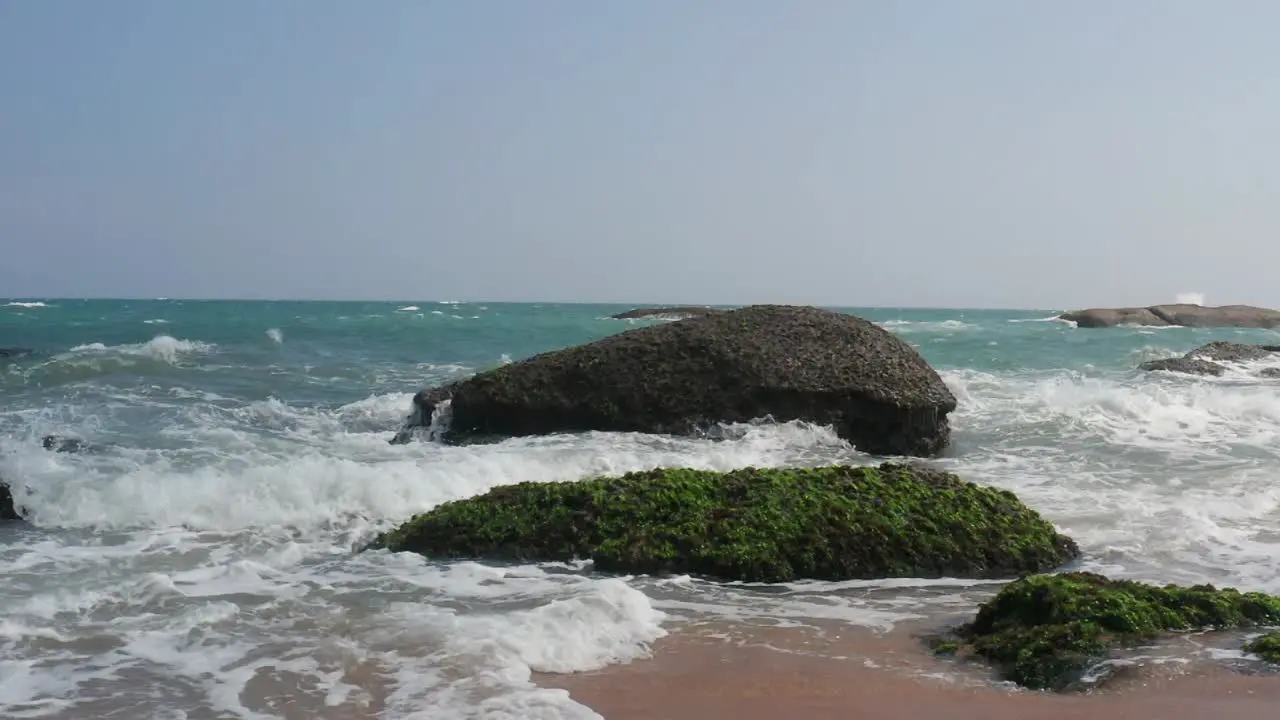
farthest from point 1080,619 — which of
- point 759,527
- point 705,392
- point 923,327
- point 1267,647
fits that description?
point 923,327

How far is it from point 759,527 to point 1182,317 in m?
53.5

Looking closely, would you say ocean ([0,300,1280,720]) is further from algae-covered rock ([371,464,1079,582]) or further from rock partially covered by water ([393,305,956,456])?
rock partially covered by water ([393,305,956,456])

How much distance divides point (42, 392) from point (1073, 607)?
17.0 m

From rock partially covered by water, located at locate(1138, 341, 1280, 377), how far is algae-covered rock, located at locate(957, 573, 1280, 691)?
18.7 m

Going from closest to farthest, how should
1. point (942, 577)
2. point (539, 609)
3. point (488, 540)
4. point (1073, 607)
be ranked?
point (1073, 607) < point (539, 609) < point (942, 577) < point (488, 540)

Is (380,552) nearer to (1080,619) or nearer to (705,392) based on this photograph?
(1080,619)

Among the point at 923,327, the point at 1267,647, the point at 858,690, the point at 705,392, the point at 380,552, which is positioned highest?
the point at 923,327

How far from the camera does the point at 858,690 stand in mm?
4238

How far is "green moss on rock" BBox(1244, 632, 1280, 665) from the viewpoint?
4.39 meters

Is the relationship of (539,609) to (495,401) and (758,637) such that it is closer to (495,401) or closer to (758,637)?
(758,637)

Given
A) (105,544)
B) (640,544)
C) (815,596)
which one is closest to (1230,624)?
(815,596)

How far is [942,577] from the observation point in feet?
20.6

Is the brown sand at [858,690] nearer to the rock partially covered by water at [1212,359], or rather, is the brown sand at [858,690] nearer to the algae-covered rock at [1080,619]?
the algae-covered rock at [1080,619]

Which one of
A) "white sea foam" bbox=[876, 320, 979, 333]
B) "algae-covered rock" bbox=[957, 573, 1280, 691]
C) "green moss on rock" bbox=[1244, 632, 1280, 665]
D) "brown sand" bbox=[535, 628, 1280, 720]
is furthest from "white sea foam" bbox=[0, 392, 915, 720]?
"white sea foam" bbox=[876, 320, 979, 333]
